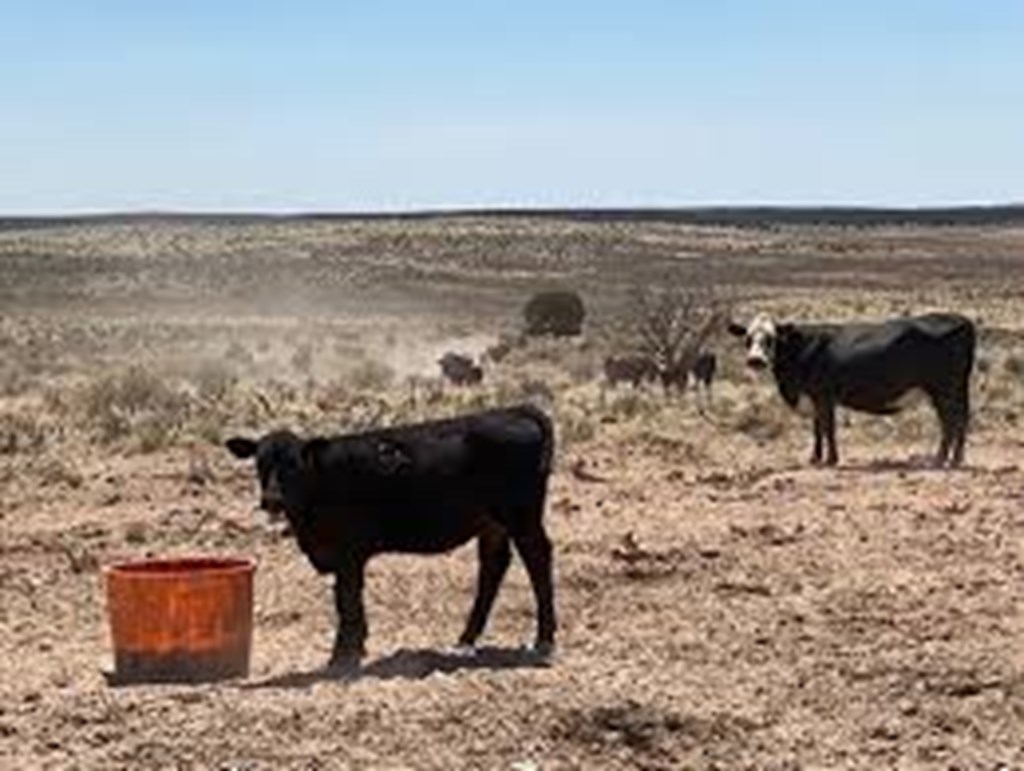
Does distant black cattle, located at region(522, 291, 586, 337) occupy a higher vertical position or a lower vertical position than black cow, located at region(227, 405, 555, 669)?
lower

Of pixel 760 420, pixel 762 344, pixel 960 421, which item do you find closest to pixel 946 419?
pixel 960 421

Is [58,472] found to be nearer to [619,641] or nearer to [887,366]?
[887,366]

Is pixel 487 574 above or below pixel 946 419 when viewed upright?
above

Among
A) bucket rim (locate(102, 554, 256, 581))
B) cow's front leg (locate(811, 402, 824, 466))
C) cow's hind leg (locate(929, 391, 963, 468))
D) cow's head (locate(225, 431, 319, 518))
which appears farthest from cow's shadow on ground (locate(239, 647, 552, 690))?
cow's hind leg (locate(929, 391, 963, 468))

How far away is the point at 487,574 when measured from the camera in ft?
41.6

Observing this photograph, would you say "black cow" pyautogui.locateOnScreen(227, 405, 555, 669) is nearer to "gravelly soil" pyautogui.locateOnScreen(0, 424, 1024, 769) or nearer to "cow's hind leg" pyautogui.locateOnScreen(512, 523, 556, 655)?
"cow's hind leg" pyautogui.locateOnScreen(512, 523, 556, 655)

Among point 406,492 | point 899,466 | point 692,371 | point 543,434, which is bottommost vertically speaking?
point 692,371

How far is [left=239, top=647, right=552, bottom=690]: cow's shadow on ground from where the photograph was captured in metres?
11.6

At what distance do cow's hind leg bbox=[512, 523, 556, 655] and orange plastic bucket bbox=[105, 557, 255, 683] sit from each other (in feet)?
5.41

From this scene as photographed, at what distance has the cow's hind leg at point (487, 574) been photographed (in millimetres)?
12602

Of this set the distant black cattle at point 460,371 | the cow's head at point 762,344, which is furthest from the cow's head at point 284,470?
the distant black cattle at point 460,371

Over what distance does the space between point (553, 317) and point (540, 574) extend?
4889 cm

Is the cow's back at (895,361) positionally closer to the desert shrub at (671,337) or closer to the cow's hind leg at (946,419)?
the cow's hind leg at (946,419)

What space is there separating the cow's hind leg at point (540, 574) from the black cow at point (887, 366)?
34.7 ft
